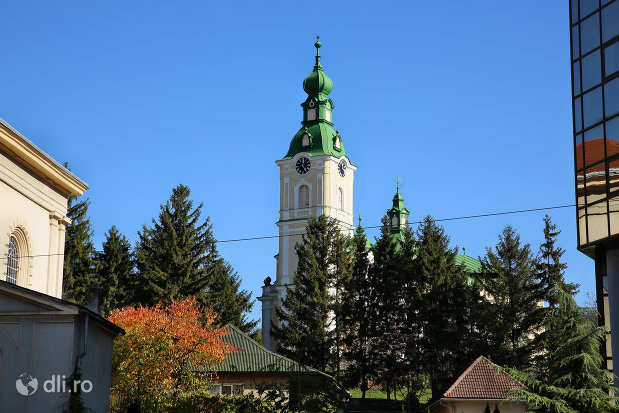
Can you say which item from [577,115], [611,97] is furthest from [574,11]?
[611,97]

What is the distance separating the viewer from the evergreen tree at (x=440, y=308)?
161 feet

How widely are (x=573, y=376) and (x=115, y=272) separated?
142 feet

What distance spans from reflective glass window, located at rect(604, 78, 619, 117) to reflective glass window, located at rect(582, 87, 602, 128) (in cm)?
26

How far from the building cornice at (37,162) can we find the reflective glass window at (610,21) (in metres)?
19.0

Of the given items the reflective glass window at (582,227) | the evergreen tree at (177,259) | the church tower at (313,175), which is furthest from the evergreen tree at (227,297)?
the reflective glass window at (582,227)

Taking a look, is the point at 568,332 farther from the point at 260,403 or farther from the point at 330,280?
the point at 330,280

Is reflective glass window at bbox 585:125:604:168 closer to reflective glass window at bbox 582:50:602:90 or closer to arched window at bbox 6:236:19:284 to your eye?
reflective glass window at bbox 582:50:602:90

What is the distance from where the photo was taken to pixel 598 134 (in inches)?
1040

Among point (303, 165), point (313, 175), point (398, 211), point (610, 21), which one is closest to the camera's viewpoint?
point (610, 21)

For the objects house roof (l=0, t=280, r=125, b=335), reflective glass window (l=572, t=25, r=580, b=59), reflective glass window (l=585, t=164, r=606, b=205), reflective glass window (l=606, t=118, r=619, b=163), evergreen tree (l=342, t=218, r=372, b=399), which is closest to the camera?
house roof (l=0, t=280, r=125, b=335)

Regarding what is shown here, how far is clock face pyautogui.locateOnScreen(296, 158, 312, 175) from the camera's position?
8481cm

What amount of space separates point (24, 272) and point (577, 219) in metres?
19.1

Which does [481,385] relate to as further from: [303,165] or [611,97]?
[303,165]

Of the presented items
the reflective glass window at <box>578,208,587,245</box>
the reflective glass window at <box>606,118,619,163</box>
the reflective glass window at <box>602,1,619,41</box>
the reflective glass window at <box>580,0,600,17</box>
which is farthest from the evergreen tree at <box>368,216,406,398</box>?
the reflective glass window at <box>602,1,619,41</box>
